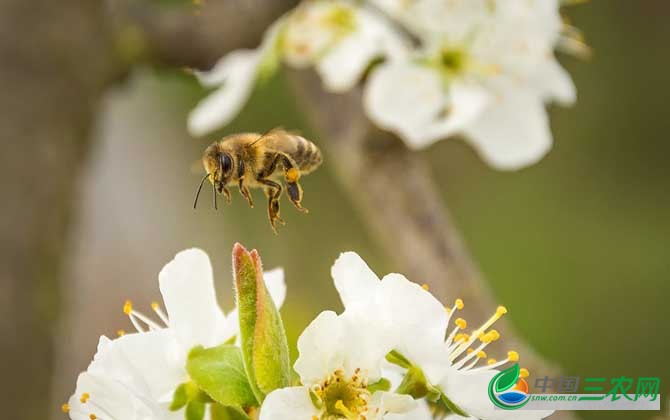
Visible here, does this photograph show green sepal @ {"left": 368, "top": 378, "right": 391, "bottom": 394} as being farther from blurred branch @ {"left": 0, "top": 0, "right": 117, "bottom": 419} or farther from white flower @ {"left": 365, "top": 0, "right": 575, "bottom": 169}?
blurred branch @ {"left": 0, "top": 0, "right": 117, "bottom": 419}

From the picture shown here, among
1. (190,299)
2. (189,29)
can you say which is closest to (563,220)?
(189,29)

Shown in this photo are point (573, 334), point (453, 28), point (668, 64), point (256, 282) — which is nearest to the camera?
point (256, 282)

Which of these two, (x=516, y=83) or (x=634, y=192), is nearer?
(x=516, y=83)

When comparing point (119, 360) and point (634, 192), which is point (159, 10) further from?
point (634, 192)

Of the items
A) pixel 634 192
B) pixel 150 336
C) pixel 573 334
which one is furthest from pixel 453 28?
pixel 634 192

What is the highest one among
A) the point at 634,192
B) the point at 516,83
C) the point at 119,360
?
A: the point at 634,192

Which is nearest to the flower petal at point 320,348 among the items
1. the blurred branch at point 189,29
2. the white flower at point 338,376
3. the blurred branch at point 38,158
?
the white flower at point 338,376

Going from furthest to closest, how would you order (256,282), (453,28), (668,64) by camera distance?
(668,64) → (453,28) → (256,282)

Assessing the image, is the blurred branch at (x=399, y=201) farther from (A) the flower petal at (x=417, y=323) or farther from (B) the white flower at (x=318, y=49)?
(A) the flower petal at (x=417, y=323)
